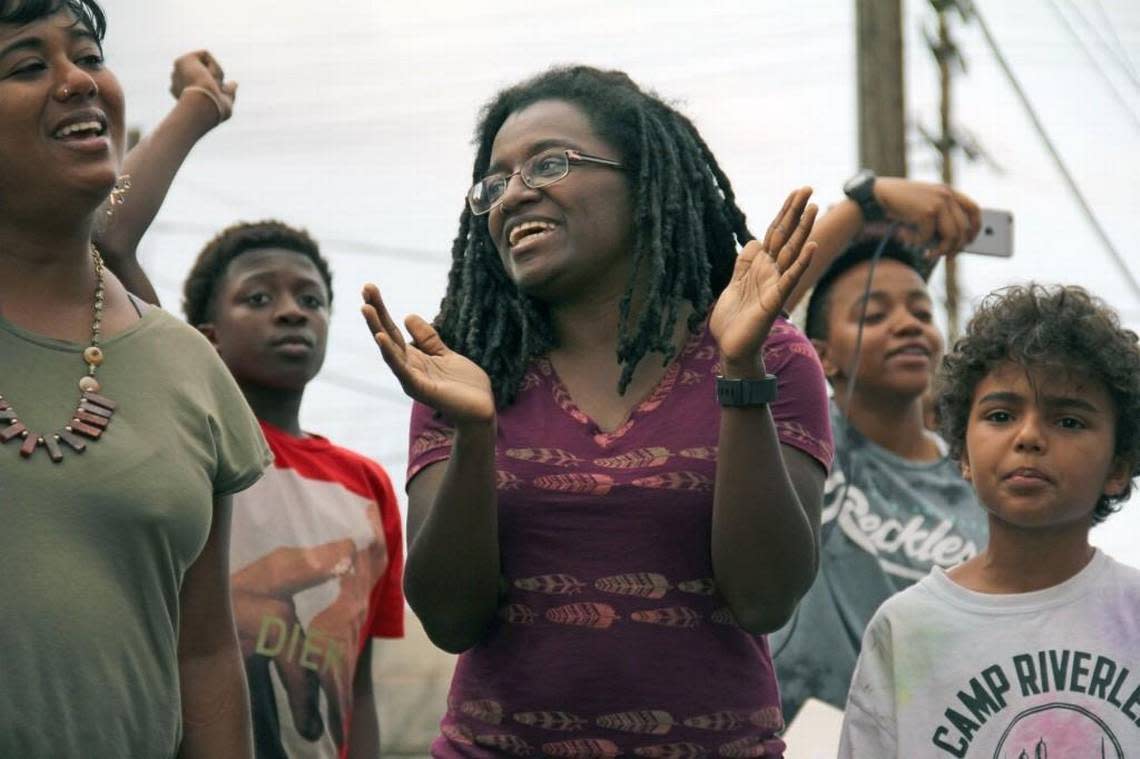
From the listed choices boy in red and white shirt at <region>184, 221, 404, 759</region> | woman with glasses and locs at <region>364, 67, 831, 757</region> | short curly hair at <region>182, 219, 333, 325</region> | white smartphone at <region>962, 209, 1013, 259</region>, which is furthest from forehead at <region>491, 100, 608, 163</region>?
white smartphone at <region>962, 209, 1013, 259</region>

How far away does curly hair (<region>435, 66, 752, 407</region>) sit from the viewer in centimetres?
352

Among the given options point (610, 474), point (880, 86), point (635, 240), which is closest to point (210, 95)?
point (635, 240)

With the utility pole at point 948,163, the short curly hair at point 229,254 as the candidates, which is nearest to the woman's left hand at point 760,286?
the short curly hair at point 229,254

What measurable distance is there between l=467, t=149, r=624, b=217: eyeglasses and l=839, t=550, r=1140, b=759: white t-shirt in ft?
3.61

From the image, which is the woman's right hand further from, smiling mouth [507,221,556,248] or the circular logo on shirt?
the circular logo on shirt

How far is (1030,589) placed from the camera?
3711 millimetres

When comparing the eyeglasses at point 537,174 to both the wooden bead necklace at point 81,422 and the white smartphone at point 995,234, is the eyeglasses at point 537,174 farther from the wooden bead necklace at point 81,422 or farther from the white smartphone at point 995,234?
the white smartphone at point 995,234

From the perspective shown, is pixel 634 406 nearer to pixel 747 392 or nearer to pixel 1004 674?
pixel 747 392

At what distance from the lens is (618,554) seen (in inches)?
128

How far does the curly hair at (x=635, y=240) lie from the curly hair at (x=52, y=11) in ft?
3.09

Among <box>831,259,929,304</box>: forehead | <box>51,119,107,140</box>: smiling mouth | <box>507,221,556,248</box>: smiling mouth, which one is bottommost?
<box>831,259,929,304</box>: forehead

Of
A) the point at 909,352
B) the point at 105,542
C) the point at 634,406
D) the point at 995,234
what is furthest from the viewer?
the point at 995,234

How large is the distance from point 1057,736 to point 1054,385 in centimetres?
72

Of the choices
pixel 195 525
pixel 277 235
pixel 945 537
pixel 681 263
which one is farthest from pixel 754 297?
pixel 277 235
